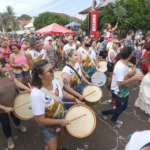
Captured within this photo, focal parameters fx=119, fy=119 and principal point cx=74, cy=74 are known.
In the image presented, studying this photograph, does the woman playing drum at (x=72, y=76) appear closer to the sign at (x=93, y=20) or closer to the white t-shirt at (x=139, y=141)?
the white t-shirt at (x=139, y=141)

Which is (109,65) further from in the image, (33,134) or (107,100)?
(33,134)

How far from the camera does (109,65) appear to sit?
15.0ft

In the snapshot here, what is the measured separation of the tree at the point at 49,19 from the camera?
34562 millimetres

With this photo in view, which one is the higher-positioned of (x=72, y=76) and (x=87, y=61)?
(x=72, y=76)

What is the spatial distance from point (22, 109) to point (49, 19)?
124ft

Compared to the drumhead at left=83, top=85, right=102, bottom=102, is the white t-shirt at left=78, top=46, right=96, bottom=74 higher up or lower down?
higher up

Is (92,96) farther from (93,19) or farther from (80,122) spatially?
(93,19)

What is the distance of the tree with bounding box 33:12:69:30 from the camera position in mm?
34562

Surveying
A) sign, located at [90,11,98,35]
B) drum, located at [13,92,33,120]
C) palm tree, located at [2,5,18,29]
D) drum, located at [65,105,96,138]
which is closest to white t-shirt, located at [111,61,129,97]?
drum, located at [65,105,96,138]

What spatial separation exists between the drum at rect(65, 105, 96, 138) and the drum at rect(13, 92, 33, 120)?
83 centimetres

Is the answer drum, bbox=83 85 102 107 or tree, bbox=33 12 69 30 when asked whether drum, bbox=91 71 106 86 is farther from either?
tree, bbox=33 12 69 30

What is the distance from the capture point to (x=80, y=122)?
6.73 feet

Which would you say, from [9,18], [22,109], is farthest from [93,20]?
[9,18]

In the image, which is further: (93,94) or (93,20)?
(93,20)
